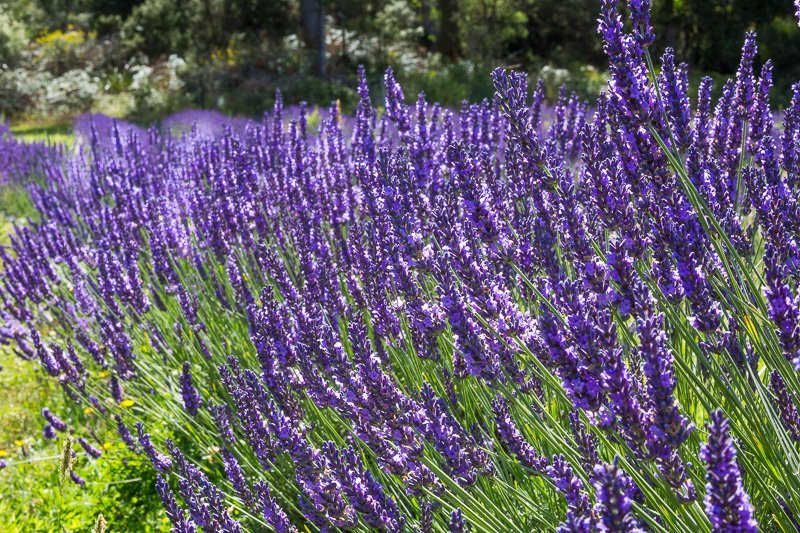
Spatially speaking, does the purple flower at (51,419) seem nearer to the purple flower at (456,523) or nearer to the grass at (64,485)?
the grass at (64,485)

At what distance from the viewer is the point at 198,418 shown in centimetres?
322

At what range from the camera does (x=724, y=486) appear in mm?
890

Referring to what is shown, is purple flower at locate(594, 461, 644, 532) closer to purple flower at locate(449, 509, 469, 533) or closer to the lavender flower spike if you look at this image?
the lavender flower spike

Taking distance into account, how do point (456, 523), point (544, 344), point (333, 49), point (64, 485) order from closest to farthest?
point (456, 523)
point (544, 344)
point (64, 485)
point (333, 49)

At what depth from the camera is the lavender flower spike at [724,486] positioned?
0.88 metres

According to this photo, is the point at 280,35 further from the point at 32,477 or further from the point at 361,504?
the point at 361,504

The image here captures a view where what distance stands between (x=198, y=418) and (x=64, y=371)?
592 mm

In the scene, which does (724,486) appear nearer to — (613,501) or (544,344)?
(613,501)

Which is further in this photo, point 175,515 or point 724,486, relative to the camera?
point 175,515

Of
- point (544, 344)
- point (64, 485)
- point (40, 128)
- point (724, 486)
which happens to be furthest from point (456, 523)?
point (40, 128)

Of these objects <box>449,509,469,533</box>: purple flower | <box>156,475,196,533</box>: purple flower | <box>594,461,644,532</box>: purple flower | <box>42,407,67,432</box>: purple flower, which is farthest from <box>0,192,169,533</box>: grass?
<box>594,461,644,532</box>: purple flower

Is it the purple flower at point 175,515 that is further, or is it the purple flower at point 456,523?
the purple flower at point 175,515

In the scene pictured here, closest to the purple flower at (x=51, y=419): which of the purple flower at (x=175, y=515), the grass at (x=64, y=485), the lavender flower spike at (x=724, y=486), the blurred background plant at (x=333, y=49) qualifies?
the grass at (x=64, y=485)

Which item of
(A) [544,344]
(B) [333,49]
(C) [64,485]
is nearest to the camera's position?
(A) [544,344]
